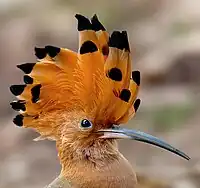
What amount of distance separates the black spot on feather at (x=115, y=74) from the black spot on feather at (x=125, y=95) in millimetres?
74

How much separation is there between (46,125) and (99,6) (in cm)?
954

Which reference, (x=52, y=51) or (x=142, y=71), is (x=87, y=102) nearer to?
(x=52, y=51)

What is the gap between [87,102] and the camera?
5000mm

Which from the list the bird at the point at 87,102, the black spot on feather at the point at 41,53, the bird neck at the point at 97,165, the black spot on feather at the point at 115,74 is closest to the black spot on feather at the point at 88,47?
the bird at the point at 87,102

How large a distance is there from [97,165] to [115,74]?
523 mm

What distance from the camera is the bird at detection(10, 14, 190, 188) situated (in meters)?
4.94

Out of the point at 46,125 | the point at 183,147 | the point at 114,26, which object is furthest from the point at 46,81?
the point at 114,26

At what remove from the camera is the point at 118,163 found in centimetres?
502

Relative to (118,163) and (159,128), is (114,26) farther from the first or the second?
(118,163)

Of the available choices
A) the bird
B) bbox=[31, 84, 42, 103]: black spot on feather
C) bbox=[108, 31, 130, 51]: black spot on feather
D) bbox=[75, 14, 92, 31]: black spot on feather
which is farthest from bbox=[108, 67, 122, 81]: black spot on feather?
bbox=[31, 84, 42, 103]: black spot on feather

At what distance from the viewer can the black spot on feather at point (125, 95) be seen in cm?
494

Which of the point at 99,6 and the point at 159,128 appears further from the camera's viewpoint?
the point at 99,6

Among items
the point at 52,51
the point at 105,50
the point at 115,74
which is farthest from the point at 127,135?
the point at 52,51

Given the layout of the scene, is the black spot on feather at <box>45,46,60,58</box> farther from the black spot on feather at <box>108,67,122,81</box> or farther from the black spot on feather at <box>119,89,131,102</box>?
the black spot on feather at <box>119,89,131,102</box>
